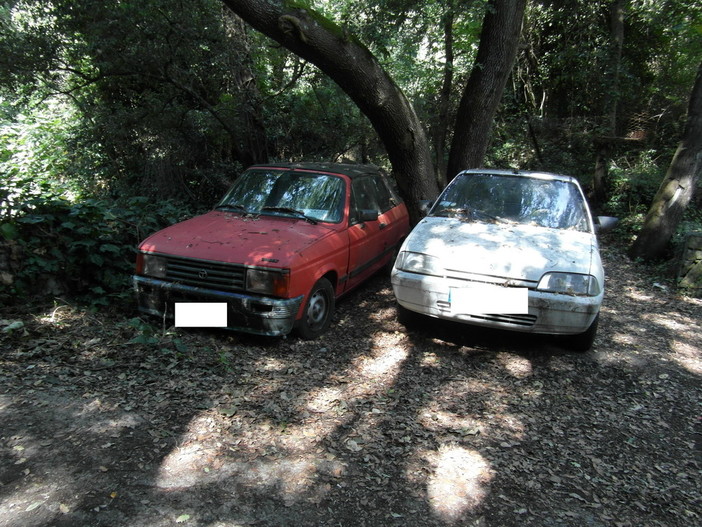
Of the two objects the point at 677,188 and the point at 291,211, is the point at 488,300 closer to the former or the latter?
the point at 291,211

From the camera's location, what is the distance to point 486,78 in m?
7.84

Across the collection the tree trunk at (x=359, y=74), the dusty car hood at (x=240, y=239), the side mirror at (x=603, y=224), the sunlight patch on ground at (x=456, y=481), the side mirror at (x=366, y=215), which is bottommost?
the sunlight patch on ground at (x=456, y=481)

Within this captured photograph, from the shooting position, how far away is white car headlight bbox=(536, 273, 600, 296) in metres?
4.35

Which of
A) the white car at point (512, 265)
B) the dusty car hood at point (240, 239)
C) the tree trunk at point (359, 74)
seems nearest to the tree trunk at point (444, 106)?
the tree trunk at point (359, 74)

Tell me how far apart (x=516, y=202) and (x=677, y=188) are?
4.20 metres

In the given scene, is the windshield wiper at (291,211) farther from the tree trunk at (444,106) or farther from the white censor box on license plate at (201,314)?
the tree trunk at (444,106)

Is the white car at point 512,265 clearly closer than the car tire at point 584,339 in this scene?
Yes

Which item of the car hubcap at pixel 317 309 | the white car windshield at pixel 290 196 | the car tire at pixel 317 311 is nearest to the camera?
the car tire at pixel 317 311

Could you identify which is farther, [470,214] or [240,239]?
[470,214]

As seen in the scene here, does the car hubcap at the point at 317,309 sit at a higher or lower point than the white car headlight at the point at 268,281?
lower

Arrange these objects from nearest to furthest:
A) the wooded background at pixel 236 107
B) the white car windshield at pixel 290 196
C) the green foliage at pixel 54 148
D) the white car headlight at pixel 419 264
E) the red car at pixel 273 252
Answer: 1. the red car at pixel 273 252
2. the white car headlight at pixel 419 264
3. the white car windshield at pixel 290 196
4. the wooded background at pixel 236 107
5. the green foliage at pixel 54 148

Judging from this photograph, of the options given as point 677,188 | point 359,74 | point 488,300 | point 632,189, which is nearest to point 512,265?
point 488,300

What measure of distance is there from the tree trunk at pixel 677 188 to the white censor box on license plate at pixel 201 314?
738 centimetres

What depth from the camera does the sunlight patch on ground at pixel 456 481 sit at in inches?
110
